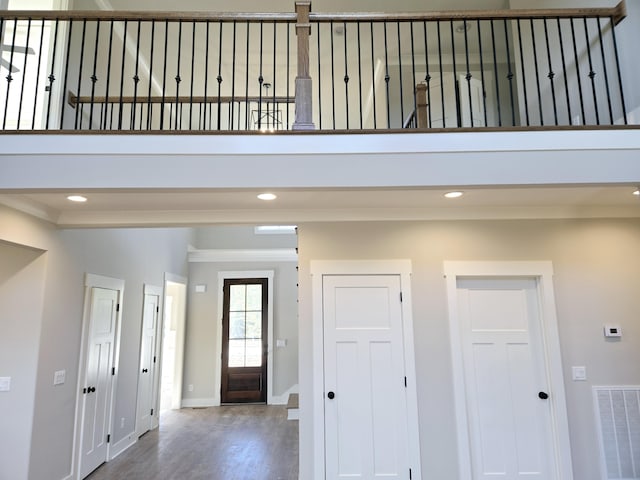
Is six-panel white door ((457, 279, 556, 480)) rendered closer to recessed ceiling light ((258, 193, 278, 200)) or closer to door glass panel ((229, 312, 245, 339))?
recessed ceiling light ((258, 193, 278, 200))

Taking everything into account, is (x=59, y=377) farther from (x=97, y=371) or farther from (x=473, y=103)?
(x=473, y=103)

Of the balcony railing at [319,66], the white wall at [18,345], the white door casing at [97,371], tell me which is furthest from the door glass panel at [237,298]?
the white wall at [18,345]

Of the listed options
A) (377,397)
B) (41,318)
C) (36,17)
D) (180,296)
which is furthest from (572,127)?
(180,296)

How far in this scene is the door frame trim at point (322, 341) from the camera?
11.6ft

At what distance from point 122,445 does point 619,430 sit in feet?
17.4

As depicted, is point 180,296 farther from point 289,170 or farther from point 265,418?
point 289,170

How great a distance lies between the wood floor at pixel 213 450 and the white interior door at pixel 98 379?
22cm

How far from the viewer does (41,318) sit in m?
3.73

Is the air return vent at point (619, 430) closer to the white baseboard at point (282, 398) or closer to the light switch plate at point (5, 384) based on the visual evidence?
the light switch plate at point (5, 384)

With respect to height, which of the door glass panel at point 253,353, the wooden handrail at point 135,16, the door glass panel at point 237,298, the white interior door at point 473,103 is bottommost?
the door glass panel at point 253,353

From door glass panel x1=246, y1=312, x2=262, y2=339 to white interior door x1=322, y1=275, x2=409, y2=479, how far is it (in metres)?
4.46

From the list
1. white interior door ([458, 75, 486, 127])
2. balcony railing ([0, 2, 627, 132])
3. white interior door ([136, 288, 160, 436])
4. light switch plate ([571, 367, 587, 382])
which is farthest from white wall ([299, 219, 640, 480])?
white interior door ([136, 288, 160, 436])

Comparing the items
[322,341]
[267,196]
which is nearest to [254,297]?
[322,341]

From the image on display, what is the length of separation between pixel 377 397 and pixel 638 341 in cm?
234
